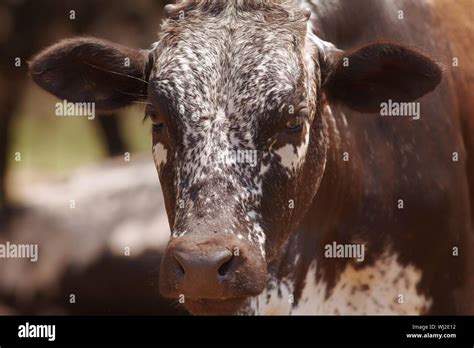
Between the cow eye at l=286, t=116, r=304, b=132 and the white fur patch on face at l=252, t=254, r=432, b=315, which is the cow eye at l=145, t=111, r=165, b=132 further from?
the white fur patch on face at l=252, t=254, r=432, b=315

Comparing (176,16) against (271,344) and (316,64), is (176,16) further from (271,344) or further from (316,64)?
(271,344)

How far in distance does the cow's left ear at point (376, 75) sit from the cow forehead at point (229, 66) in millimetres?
293

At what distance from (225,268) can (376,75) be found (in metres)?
1.34

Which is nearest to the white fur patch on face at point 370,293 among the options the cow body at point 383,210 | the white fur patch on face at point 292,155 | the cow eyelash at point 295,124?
the cow body at point 383,210

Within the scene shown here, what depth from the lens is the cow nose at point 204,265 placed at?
391 cm

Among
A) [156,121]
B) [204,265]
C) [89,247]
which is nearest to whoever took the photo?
[204,265]

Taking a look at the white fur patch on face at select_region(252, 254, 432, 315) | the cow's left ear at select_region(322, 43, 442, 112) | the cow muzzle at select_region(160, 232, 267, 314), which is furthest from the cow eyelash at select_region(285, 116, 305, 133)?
the white fur patch on face at select_region(252, 254, 432, 315)

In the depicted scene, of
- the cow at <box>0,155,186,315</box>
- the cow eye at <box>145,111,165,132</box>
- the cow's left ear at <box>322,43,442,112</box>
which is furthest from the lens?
the cow at <box>0,155,186,315</box>

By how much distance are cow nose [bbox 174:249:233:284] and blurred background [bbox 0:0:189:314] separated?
6.08 feet

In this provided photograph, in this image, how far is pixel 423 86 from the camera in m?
4.84

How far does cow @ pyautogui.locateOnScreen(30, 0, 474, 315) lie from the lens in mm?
4219

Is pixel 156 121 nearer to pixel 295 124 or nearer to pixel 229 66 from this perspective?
pixel 229 66

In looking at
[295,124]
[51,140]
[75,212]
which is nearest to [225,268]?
[295,124]

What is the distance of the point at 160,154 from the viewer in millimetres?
4586
